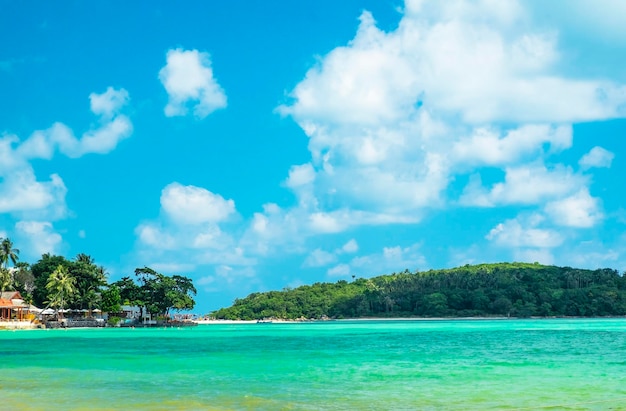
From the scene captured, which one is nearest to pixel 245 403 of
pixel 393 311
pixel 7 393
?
pixel 7 393

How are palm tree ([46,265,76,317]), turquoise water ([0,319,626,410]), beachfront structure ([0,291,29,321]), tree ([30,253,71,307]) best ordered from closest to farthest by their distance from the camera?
turquoise water ([0,319,626,410]) < beachfront structure ([0,291,29,321]) < palm tree ([46,265,76,317]) < tree ([30,253,71,307])

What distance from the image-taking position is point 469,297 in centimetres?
12325

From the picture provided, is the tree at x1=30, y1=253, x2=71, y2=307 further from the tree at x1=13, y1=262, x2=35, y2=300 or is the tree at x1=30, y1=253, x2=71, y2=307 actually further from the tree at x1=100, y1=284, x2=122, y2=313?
the tree at x1=100, y1=284, x2=122, y2=313

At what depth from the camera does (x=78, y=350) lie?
1431 inches

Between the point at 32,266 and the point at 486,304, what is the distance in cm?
7836

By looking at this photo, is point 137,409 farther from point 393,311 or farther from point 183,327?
point 393,311

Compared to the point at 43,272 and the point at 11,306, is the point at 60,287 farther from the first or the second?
the point at 43,272

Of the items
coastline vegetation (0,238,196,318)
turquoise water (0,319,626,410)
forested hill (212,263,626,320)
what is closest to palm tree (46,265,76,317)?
coastline vegetation (0,238,196,318)

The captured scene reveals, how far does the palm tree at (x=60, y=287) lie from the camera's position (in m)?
71.3

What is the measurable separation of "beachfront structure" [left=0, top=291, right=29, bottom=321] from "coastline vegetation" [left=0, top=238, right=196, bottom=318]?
1.10m

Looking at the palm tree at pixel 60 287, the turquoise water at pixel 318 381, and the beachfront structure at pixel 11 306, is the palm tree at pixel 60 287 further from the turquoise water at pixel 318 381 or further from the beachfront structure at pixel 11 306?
the turquoise water at pixel 318 381

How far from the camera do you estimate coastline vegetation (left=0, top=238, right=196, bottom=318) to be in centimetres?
7300

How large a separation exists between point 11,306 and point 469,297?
82.9 metres

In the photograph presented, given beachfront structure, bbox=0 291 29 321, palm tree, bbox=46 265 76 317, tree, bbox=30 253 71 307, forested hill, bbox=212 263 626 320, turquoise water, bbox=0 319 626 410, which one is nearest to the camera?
turquoise water, bbox=0 319 626 410
